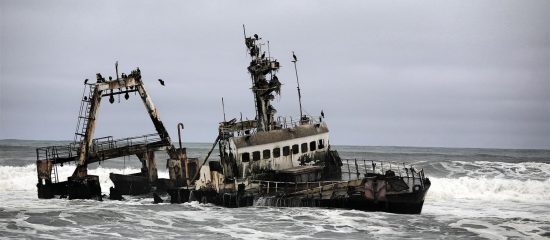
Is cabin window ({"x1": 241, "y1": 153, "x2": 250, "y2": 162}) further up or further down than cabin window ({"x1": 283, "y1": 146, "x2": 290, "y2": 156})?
further down

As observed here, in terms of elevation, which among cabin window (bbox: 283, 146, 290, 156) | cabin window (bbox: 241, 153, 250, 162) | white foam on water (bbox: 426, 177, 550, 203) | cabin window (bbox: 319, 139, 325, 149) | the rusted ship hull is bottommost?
white foam on water (bbox: 426, 177, 550, 203)

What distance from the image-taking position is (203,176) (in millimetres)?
32062

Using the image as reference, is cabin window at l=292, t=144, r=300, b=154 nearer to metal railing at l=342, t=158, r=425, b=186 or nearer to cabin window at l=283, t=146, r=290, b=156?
cabin window at l=283, t=146, r=290, b=156

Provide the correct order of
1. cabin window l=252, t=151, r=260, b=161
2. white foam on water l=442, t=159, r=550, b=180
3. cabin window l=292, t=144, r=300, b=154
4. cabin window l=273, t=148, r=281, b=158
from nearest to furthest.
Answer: cabin window l=252, t=151, r=260, b=161 → cabin window l=273, t=148, r=281, b=158 → cabin window l=292, t=144, r=300, b=154 → white foam on water l=442, t=159, r=550, b=180

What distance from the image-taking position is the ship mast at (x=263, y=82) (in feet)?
110

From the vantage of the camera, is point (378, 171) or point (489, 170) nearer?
point (378, 171)

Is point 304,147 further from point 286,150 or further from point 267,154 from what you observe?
point 267,154

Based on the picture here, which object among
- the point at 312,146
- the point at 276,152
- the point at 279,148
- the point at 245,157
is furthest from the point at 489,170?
the point at 245,157

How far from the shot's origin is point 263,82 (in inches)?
1318

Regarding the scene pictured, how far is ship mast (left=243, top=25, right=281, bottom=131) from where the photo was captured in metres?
33.4

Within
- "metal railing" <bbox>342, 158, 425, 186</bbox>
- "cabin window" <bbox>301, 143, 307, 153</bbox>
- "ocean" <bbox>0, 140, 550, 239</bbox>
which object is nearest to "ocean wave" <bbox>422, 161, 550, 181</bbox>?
"metal railing" <bbox>342, 158, 425, 186</bbox>

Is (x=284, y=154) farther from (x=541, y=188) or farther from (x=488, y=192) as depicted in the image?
(x=541, y=188)

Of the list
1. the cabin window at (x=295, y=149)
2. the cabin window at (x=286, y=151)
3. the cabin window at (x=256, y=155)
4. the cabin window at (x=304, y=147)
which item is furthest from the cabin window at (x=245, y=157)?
the cabin window at (x=304, y=147)

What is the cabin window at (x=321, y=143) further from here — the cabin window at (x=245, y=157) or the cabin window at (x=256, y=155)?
the cabin window at (x=245, y=157)
